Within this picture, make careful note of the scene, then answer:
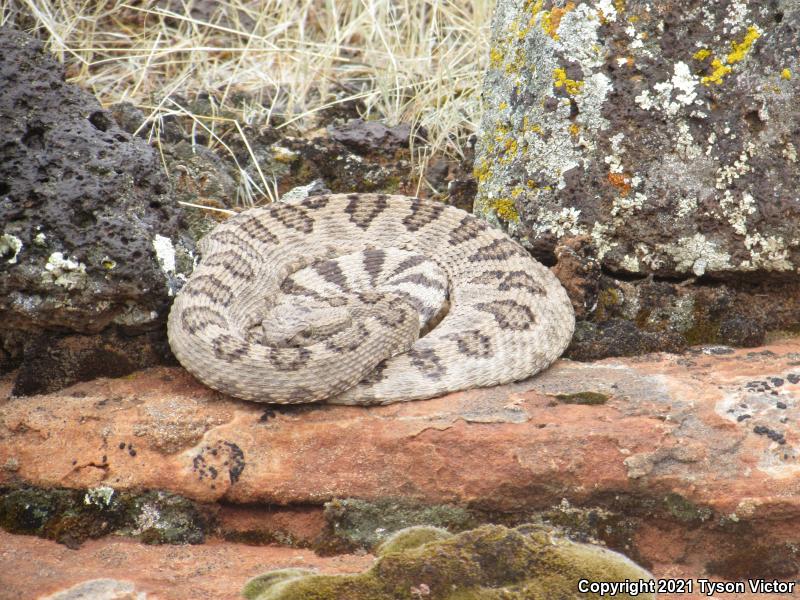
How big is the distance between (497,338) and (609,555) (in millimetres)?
2033

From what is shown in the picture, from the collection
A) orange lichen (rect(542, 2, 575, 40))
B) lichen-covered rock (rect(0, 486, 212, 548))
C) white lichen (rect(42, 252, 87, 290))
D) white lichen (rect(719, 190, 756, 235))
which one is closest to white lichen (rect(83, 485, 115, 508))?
lichen-covered rock (rect(0, 486, 212, 548))

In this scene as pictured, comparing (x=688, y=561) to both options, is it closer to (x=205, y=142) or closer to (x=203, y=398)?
(x=203, y=398)

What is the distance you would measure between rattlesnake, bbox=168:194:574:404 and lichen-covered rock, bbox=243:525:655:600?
1596 millimetres

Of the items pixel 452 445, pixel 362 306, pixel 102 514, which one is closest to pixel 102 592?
pixel 102 514

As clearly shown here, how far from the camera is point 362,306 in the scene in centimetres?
659

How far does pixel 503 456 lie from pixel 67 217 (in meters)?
3.10

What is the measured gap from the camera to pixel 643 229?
21.3 feet

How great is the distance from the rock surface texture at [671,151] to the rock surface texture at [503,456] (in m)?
0.84

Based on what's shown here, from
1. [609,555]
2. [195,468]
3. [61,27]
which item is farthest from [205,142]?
[609,555]

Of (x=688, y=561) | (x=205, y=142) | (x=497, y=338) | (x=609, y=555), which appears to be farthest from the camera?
(x=205, y=142)

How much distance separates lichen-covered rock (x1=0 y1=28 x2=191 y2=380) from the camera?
582cm

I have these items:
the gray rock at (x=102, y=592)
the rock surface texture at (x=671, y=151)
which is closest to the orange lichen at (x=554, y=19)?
the rock surface texture at (x=671, y=151)

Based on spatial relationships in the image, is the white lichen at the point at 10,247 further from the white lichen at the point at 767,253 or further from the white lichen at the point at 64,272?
the white lichen at the point at 767,253

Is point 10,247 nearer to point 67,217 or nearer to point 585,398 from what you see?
point 67,217
